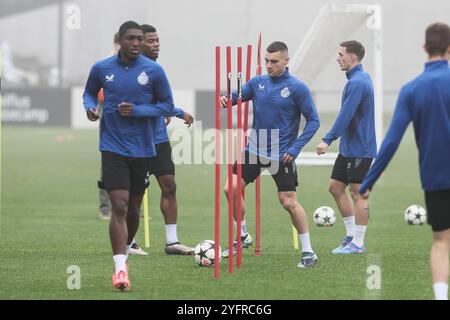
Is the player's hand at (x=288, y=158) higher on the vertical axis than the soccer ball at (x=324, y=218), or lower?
higher

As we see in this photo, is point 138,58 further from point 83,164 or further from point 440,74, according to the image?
point 83,164

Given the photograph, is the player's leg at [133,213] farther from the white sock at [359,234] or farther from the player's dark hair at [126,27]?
the white sock at [359,234]

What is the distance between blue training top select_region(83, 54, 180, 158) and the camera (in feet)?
32.6

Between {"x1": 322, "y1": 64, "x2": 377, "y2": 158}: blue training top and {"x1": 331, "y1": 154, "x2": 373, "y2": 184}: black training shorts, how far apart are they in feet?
0.18

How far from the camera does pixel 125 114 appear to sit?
32.1ft

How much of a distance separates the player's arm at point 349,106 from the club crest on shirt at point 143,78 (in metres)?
2.77

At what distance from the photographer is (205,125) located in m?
46.6

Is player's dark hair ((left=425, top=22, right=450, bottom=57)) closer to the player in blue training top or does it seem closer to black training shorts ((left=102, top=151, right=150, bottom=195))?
the player in blue training top

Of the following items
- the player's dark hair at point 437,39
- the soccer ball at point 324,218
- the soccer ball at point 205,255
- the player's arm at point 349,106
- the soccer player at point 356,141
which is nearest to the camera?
the player's dark hair at point 437,39

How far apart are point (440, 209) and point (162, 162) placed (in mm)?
4778

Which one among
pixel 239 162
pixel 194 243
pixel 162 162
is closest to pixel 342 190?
pixel 194 243

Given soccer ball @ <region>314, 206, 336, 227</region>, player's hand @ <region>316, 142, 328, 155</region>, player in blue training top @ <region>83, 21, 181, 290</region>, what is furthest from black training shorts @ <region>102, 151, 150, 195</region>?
soccer ball @ <region>314, 206, 336, 227</region>

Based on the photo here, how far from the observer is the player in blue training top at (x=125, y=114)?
32.2ft

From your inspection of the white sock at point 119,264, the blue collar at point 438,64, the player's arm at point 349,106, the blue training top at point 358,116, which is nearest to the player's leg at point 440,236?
the blue collar at point 438,64
